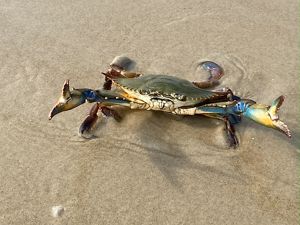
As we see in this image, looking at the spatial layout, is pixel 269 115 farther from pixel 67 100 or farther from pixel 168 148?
pixel 67 100

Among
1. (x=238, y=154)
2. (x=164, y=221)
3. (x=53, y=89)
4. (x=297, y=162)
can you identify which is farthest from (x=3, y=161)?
(x=297, y=162)

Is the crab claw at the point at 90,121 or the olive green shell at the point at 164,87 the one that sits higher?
the olive green shell at the point at 164,87

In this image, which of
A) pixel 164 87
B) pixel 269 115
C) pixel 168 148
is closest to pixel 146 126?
pixel 168 148

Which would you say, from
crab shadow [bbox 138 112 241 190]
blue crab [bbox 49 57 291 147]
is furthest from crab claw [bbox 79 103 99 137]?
crab shadow [bbox 138 112 241 190]

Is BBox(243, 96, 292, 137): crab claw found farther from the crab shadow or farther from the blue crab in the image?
the crab shadow

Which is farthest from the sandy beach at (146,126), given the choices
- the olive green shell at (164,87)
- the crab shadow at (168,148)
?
the olive green shell at (164,87)

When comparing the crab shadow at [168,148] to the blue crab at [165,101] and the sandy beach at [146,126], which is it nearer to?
the sandy beach at [146,126]
